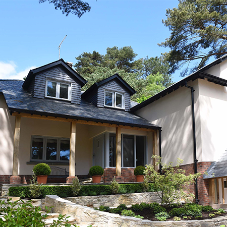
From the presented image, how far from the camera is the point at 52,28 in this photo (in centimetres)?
1698

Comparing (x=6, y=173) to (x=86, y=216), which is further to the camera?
(x=6, y=173)

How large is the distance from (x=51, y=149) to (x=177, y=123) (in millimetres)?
6525

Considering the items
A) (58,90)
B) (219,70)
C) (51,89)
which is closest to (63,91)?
(58,90)

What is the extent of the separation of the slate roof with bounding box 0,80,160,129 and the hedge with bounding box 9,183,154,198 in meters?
3.00

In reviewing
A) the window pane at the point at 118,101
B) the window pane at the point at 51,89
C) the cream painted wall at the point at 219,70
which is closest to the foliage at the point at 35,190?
the window pane at the point at 51,89

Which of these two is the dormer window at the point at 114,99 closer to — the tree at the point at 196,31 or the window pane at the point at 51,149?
the window pane at the point at 51,149

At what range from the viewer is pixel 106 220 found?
6.50 m

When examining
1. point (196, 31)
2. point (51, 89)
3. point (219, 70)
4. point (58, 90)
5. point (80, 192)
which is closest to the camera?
point (80, 192)

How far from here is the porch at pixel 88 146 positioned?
13172mm

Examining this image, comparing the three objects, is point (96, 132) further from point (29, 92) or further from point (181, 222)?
point (181, 222)

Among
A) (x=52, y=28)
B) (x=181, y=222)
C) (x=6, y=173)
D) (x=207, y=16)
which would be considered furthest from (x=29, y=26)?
(x=181, y=222)

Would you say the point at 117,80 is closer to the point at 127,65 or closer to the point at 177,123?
the point at 177,123

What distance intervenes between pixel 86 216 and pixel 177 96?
26.3ft

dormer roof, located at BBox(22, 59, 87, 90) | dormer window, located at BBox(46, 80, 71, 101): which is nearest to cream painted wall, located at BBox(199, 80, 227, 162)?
dormer roof, located at BBox(22, 59, 87, 90)
